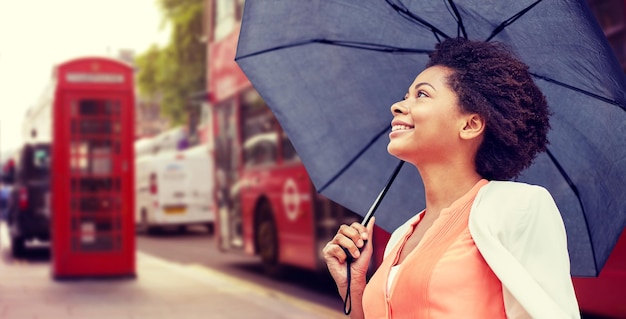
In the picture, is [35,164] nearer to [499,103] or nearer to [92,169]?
[92,169]

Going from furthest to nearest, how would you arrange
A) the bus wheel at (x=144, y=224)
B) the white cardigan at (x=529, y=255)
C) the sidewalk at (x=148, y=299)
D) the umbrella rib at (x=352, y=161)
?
the bus wheel at (x=144, y=224)
the sidewalk at (x=148, y=299)
the umbrella rib at (x=352, y=161)
the white cardigan at (x=529, y=255)

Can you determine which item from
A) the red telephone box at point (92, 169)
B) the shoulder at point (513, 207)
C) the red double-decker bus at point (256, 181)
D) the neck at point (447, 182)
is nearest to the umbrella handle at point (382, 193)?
the neck at point (447, 182)

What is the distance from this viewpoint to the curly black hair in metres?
1.80

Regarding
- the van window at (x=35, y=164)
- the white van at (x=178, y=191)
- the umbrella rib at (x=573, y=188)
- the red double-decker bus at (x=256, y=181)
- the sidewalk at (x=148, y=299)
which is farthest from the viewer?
the white van at (x=178, y=191)

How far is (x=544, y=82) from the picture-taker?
2.35 m

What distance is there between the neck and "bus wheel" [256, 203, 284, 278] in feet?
26.6

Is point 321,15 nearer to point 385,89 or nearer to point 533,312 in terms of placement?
point 385,89

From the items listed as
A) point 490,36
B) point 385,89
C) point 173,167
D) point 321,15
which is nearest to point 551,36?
point 490,36

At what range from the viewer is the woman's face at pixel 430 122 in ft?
5.94

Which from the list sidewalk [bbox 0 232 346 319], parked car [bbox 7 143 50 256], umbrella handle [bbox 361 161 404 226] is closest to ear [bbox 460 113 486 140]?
umbrella handle [bbox 361 161 404 226]

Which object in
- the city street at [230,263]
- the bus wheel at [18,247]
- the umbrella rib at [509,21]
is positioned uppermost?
the umbrella rib at [509,21]

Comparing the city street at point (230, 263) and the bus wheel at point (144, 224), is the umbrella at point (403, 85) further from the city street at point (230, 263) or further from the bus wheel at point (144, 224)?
the bus wheel at point (144, 224)

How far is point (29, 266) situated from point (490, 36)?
11109 millimetres

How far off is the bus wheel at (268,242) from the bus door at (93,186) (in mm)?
1599
